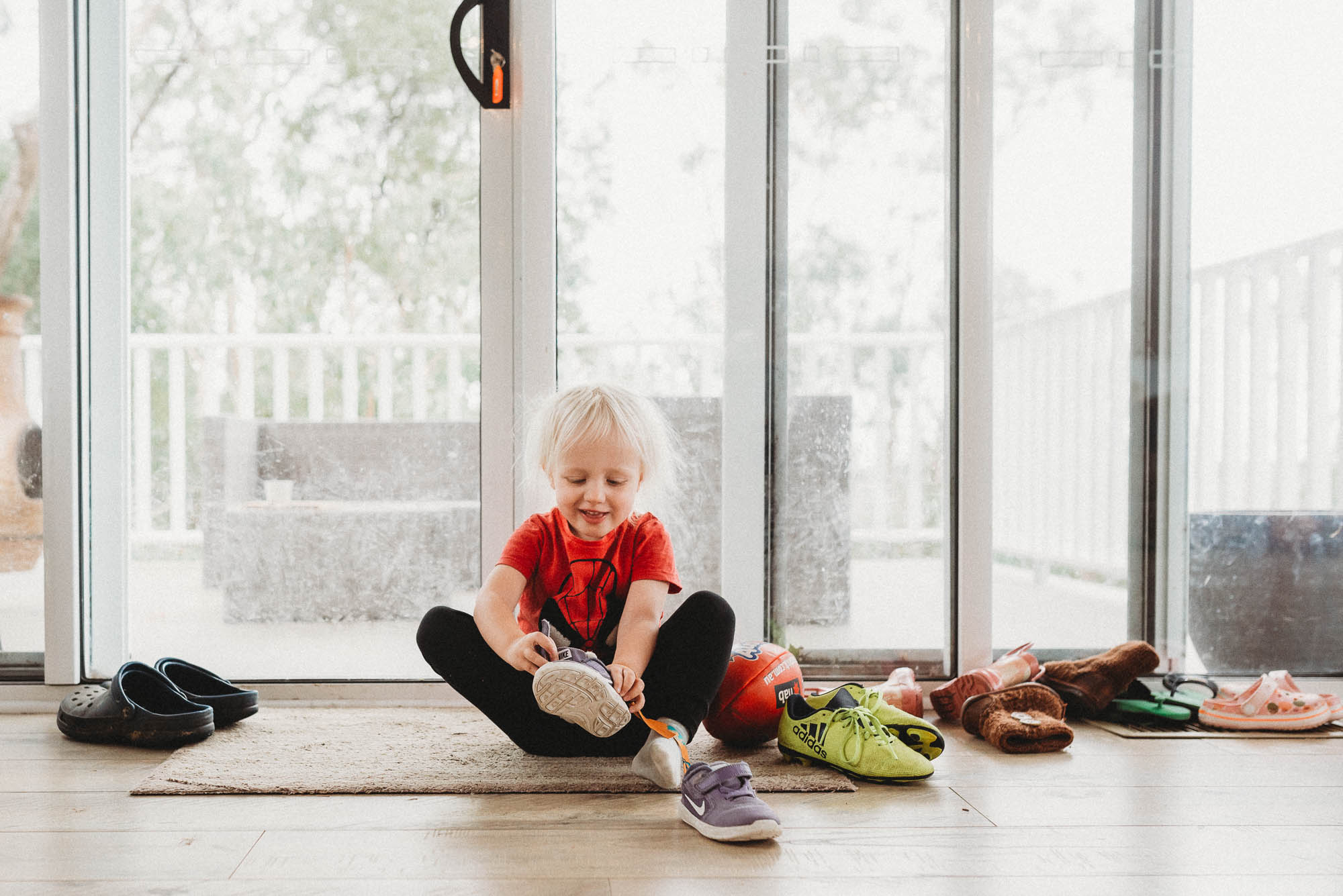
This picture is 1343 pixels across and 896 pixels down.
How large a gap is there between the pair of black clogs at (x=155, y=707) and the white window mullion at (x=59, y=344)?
241 millimetres

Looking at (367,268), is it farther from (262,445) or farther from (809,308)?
(809,308)

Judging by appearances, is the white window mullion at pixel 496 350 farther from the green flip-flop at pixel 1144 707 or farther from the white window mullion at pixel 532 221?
the green flip-flop at pixel 1144 707

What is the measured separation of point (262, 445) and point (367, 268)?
0.43 meters

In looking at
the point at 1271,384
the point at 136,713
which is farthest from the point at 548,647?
the point at 1271,384

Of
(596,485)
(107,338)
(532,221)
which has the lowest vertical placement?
(596,485)

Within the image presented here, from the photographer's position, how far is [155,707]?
67.7 inches

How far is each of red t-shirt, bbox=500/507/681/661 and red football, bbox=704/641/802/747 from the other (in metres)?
0.17

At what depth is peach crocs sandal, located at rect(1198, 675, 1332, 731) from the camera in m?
1.80

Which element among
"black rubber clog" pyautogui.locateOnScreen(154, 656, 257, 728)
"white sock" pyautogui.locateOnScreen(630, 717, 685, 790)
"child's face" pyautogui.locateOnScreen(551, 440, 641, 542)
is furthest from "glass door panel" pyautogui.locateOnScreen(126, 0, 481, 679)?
"white sock" pyautogui.locateOnScreen(630, 717, 685, 790)

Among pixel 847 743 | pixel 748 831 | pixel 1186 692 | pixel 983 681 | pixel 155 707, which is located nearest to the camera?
pixel 748 831

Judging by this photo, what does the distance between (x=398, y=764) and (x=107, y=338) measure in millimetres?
1124

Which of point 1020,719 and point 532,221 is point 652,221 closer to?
point 532,221

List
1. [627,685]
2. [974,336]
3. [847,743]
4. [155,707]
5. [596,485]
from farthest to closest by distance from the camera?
[974,336]
[155,707]
[596,485]
[847,743]
[627,685]

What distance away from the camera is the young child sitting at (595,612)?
1504 millimetres
